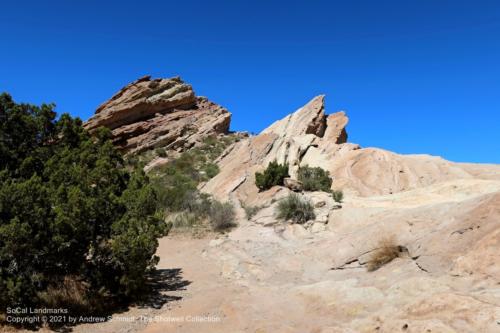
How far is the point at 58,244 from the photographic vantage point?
7812 mm

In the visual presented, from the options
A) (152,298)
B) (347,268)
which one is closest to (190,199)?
(152,298)

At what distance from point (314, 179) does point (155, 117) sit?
23634 mm

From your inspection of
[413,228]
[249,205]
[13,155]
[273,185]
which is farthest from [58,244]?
[273,185]

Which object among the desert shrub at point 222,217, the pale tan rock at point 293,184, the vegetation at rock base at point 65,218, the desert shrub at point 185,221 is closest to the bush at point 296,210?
the desert shrub at point 222,217

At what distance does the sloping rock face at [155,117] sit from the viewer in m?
37.9

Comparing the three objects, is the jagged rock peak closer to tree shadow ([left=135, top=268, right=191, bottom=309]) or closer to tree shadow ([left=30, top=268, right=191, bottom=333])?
tree shadow ([left=135, top=268, right=191, bottom=309])

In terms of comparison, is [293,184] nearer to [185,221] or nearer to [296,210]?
[296,210]

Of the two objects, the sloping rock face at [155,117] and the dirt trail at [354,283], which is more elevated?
the sloping rock face at [155,117]

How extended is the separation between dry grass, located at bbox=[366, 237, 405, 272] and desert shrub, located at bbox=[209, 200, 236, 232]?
9137 millimetres

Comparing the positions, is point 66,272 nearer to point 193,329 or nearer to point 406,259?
point 193,329

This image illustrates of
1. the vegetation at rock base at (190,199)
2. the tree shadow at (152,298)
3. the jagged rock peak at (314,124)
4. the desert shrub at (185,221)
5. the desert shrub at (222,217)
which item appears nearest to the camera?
the tree shadow at (152,298)

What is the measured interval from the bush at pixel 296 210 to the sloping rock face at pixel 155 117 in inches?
905

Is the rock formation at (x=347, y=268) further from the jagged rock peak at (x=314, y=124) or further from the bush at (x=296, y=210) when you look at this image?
the jagged rock peak at (x=314, y=124)

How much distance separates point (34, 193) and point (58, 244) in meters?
1.05
